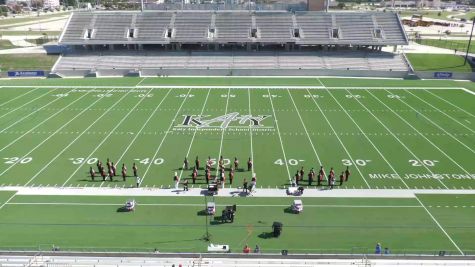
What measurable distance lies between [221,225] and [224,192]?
8.51 ft

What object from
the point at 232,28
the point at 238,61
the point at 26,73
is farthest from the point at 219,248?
the point at 232,28

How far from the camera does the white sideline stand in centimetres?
1730

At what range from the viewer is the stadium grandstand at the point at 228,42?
44.1 meters

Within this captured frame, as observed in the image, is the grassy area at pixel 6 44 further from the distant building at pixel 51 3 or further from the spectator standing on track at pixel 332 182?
the distant building at pixel 51 3

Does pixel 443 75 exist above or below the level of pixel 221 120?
above

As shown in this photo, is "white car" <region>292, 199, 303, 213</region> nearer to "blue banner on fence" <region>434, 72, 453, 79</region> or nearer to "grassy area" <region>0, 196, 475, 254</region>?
"grassy area" <region>0, 196, 475, 254</region>

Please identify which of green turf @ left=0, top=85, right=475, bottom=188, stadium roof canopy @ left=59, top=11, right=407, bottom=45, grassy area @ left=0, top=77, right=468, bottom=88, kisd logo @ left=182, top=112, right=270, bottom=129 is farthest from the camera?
stadium roof canopy @ left=59, top=11, right=407, bottom=45

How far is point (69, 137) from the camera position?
24094 millimetres

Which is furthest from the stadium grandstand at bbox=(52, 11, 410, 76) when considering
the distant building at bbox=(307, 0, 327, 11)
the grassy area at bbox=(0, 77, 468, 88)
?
the grassy area at bbox=(0, 77, 468, 88)

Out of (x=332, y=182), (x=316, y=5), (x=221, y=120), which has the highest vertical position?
(x=316, y=5)

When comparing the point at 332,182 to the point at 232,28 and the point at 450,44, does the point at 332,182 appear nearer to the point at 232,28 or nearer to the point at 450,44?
the point at 232,28

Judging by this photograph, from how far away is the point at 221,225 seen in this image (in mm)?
15094

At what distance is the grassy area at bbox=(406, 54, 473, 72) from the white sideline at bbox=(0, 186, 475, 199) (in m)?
29.2

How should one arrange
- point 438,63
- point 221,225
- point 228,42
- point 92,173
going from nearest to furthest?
point 221,225 < point 92,173 < point 438,63 < point 228,42
